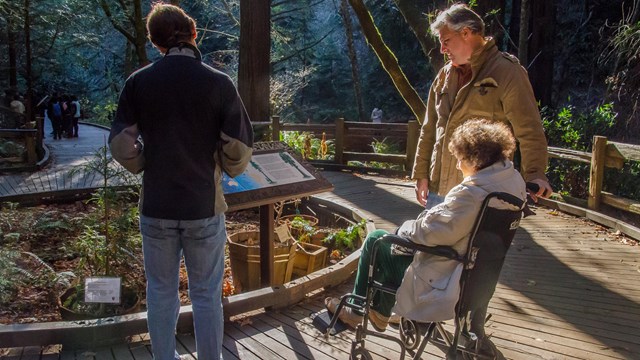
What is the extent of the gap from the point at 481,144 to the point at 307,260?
2.54 metres

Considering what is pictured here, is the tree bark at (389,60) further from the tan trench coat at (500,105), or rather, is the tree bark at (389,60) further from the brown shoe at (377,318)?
the brown shoe at (377,318)

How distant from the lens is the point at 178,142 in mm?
2359

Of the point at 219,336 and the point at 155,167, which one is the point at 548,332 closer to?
the point at 219,336

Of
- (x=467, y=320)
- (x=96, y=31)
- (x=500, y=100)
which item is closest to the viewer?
(x=467, y=320)

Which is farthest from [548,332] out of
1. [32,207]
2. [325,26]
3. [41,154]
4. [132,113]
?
[325,26]

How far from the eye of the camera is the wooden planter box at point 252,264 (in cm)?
433

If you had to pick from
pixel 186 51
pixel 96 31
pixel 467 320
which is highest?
pixel 96 31

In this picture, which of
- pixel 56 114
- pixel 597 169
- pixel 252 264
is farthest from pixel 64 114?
pixel 597 169

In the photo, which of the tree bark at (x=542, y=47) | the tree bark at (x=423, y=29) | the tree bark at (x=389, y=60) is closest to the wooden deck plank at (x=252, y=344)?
the tree bark at (x=389, y=60)

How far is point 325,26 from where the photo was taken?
1374 inches

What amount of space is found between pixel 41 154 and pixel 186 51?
13.0m

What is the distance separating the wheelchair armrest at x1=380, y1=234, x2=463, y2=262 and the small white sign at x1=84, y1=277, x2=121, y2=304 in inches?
63.7

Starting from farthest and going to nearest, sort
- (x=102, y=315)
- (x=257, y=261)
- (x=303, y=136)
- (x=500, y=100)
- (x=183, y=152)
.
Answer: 1. (x=303, y=136)
2. (x=257, y=261)
3. (x=102, y=315)
4. (x=500, y=100)
5. (x=183, y=152)

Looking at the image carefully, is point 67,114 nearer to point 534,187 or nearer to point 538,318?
point 538,318
